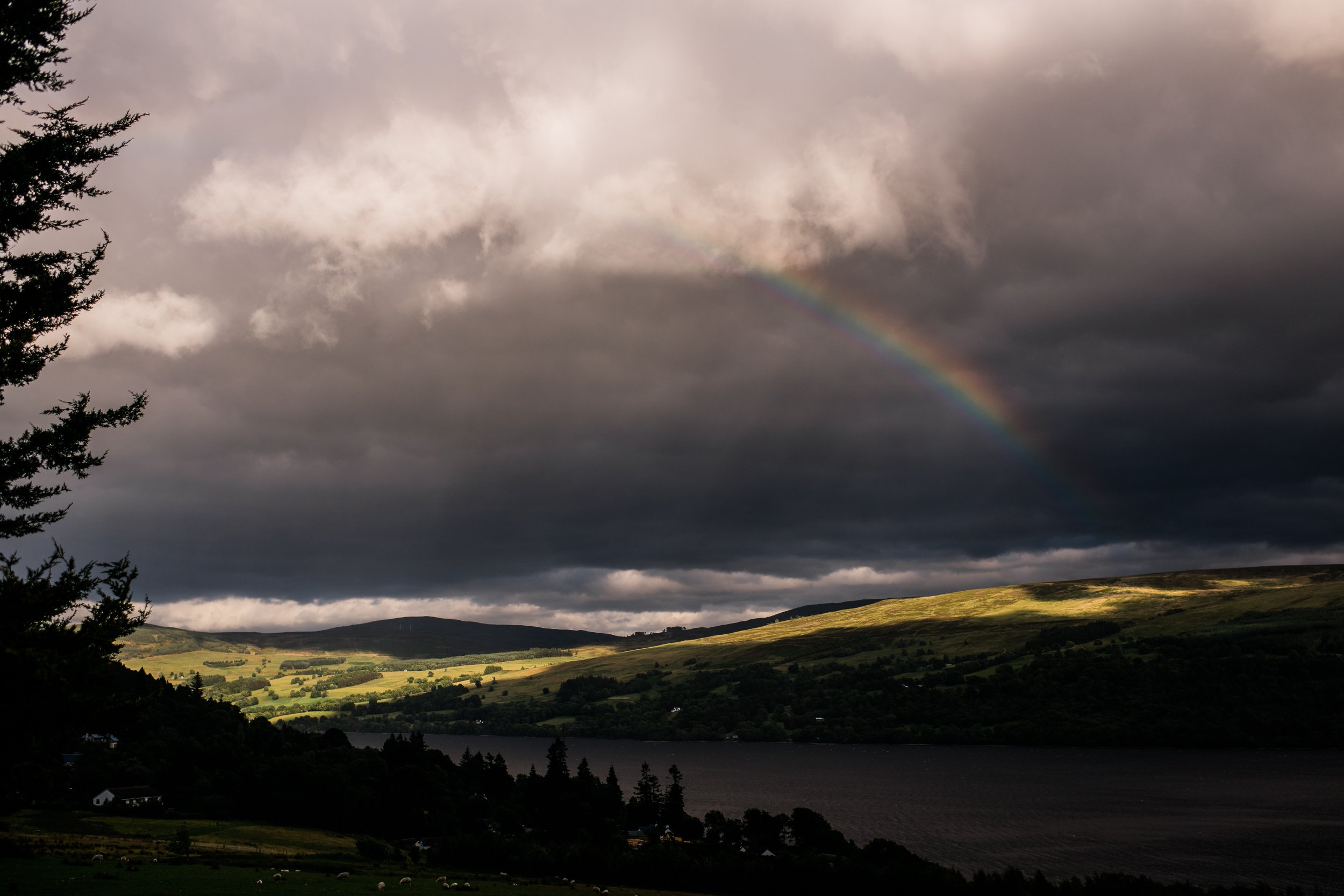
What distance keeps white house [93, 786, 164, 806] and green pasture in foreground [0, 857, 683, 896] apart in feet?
203

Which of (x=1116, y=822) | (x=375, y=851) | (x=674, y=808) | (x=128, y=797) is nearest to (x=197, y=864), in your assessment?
(x=375, y=851)

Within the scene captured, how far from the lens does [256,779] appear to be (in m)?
123

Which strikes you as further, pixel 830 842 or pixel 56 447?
pixel 830 842

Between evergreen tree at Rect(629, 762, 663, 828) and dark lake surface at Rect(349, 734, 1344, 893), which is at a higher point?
evergreen tree at Rect(629, 762, 663, 828)

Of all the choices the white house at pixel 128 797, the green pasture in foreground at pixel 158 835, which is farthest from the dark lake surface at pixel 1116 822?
the white house at pixel 128 797

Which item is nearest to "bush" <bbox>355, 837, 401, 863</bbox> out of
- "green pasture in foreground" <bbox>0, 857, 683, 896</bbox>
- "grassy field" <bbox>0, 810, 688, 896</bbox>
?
"grassy field" <bbox>0, 810, 688, 896</bbox>

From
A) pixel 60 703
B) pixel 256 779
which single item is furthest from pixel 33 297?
pixel 256 779

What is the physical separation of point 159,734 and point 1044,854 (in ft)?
457

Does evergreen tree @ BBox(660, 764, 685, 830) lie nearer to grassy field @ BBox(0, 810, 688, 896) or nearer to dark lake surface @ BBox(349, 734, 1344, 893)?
dark lake surface @ BBox(349, 734, 1344, 893)

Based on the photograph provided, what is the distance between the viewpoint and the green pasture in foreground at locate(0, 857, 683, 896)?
4291 cm

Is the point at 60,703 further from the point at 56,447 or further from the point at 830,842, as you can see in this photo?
the point at 830,842

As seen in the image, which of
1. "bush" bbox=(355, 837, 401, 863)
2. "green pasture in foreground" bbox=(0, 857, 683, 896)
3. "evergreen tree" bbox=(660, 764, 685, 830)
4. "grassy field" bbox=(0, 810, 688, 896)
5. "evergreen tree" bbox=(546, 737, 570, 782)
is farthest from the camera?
"evergreen tree" bbox=(546, 737, 570, 782)

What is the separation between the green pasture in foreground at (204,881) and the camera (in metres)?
42.9

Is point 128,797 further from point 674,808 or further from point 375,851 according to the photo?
point 674,808
